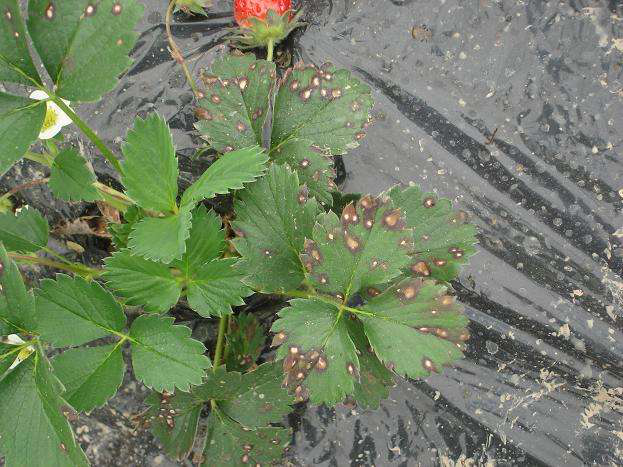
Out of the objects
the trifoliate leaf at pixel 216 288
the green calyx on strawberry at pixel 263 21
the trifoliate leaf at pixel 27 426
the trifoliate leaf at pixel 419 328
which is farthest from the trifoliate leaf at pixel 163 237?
the green calyx on strawberry at pixel 263 21

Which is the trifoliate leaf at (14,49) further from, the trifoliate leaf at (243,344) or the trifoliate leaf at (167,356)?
the trifoliate leaf at (243,344)

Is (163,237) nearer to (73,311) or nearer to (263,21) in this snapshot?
(73,311)

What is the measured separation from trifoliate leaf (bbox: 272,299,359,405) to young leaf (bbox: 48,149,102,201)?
0.41 meters

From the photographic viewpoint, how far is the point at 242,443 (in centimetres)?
113

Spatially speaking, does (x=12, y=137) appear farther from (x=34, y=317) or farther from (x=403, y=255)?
(x=403, y=255)

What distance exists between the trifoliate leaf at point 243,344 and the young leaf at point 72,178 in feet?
1.38

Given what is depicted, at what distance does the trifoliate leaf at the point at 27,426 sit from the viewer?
32.2 inches

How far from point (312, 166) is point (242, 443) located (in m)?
0.58

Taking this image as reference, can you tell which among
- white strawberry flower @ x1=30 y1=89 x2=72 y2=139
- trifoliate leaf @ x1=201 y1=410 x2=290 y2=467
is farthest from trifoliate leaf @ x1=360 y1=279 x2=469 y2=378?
white strawberry flower @ x1=30 y1=89 x2=72 y2=139

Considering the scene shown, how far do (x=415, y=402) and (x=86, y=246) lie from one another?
0.87m

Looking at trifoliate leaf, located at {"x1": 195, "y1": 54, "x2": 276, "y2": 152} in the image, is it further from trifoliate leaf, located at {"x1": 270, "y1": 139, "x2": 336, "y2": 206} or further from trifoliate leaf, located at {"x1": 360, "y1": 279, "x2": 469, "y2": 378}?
trifoliate leaf, located at {"x1": 360, "y1": 279, "x2": 469, "y2": 378}

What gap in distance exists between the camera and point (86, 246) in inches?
53.5

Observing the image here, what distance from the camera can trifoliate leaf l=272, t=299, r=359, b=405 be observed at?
0.90m

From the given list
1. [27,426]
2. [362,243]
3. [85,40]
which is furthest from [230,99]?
[27,426]
